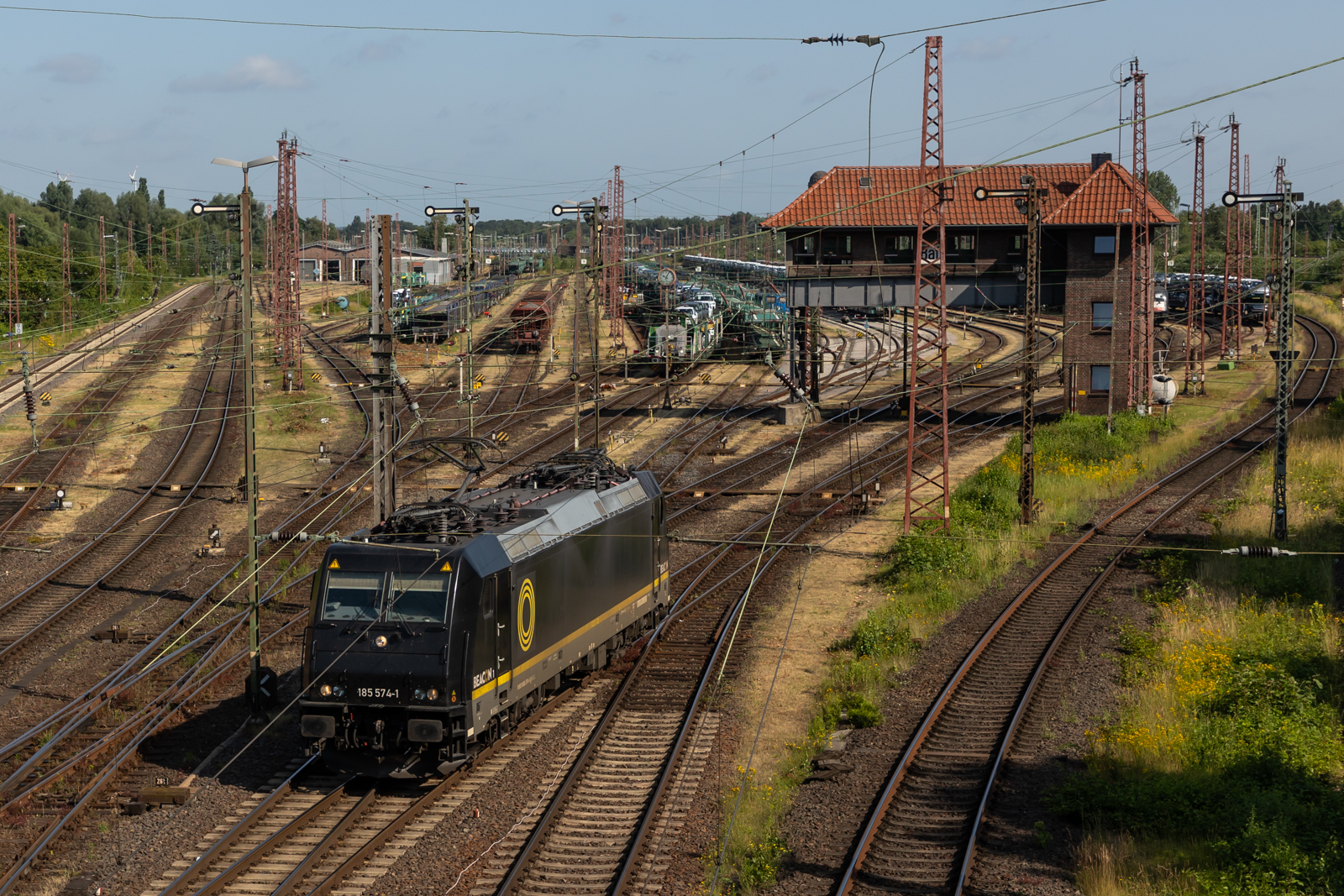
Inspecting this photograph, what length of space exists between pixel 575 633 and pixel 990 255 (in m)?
34.6

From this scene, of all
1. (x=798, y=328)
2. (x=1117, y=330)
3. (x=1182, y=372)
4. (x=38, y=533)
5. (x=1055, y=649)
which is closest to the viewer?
(x=1055, y=649)

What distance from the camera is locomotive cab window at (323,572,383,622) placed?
651 inches

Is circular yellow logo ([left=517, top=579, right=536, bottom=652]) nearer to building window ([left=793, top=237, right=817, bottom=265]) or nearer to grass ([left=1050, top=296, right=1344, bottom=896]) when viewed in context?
grass ([left=1050, top=296, right=1344, bottom=896])

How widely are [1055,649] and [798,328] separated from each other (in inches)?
1273

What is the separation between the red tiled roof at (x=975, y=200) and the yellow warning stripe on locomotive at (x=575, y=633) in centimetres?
2780

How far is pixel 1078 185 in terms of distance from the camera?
5300 centimetres

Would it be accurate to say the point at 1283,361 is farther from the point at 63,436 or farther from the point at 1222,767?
the point at 63,436

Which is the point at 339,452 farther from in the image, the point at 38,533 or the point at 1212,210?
the point at 1212,210

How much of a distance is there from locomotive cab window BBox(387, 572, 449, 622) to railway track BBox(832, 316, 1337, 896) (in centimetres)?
591

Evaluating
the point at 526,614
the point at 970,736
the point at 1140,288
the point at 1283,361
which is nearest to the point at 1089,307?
the point at 1140,288

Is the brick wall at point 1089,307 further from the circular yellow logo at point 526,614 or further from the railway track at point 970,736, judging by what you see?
the circular yellow logo at point 526,614

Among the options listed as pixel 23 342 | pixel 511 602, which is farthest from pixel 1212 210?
pixel 511 602

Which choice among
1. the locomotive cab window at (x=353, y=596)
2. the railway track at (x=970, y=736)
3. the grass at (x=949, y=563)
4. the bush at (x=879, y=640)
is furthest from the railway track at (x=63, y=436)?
the railway track at (x=970, y=736)

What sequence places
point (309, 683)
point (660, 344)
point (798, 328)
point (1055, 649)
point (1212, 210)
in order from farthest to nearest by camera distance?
1. point (1212, 210)
2. point (660, 344)
3. point (798, 328)
4. point (1055, 649)
5. point (309, 683)
